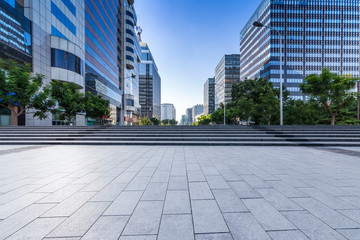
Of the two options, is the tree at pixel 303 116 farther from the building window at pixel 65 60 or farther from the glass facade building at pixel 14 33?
the glass facade building at pixel 14 33

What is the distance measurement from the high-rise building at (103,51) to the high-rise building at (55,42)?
4.94 metres

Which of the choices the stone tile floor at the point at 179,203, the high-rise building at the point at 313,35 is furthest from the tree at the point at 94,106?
the high-rise building at the point at 313,35

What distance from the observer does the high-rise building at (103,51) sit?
33.8 m

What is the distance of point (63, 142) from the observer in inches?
419

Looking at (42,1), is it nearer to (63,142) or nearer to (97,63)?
(97,63)

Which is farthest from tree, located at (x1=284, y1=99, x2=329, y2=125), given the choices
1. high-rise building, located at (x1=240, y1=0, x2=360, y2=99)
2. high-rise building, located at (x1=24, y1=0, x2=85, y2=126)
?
high-rise building, located at (x1=240, y1=0, x2=360, y2=99)

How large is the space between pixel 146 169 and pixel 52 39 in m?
31.4

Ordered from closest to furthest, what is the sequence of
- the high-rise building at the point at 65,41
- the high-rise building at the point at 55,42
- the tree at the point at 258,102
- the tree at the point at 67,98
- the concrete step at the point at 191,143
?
1. the concrete step at the point at 191,143
2. the high-rise building at the point at 65,41
3. the tree at the point at 67,98
4. the high-rise building at the point at 55,42
5. the tree at the point at 258,102

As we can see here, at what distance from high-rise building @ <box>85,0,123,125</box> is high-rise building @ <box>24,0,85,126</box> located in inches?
194

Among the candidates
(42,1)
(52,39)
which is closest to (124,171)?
(52,39)

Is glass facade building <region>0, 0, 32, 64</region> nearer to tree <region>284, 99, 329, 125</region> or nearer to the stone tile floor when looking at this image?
the stone tile floor

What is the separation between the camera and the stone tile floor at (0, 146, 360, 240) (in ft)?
6.88

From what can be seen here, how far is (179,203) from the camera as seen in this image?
2.89m

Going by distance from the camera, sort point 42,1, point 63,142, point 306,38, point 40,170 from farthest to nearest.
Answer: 1. point 306,38
2. point 42,1
3. point 63,142
4. point 40,170
